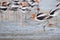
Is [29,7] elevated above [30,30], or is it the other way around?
[29,7]

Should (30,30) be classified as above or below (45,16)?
below

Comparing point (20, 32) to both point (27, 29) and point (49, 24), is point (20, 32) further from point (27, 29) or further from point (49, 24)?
point (49, 24)

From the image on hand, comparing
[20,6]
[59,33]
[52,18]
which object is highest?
[20,6]

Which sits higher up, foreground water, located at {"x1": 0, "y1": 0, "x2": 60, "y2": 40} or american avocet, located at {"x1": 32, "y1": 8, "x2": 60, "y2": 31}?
american avocet, located at {"x1": 32, "y1": 8, "x2": 60, "y2": 31}

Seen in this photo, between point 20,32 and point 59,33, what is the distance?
41 centimetres

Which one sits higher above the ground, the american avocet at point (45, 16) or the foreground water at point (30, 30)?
the american avocet at point (45, 16)

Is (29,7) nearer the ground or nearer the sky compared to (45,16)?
nearer the sky

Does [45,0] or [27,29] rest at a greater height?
[45,0]

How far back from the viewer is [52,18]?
215cm

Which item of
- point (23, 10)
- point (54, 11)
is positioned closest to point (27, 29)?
point (23, 10)

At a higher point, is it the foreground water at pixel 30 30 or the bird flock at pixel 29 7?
the bird flock at pixel 29 7

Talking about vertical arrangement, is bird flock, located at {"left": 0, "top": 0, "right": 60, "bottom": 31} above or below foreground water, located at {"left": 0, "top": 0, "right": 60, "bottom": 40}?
above

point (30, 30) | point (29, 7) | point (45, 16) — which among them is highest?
point (29, 7)

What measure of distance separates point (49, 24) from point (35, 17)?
165mm
